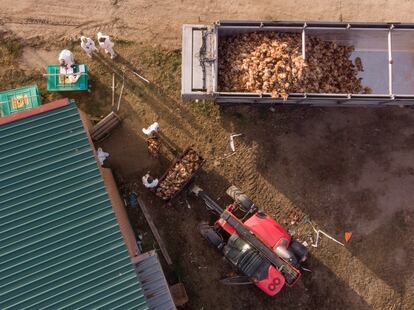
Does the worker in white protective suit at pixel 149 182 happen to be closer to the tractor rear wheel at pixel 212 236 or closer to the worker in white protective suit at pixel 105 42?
the tractor rear wheel at pixel 212 236

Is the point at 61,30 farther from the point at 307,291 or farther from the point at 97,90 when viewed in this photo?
the point at 307,291

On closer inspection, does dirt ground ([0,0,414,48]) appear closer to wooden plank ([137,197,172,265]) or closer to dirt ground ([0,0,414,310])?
dirt ground ([0,0,414,310])

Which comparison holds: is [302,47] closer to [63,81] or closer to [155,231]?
[155,231]

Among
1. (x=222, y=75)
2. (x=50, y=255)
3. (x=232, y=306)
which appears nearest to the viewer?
(x=50, y=255)

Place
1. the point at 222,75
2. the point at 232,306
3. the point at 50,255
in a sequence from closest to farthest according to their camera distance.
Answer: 1. the point at 50,255
2. the point at 222,75
3. the point at 232,306

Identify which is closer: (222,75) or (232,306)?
(222,75)

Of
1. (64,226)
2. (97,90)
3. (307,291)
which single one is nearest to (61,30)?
(97,90)

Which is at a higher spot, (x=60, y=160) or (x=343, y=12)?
(x=343, y=12)

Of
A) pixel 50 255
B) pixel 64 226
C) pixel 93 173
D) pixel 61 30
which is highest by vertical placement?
pixel 61 30
